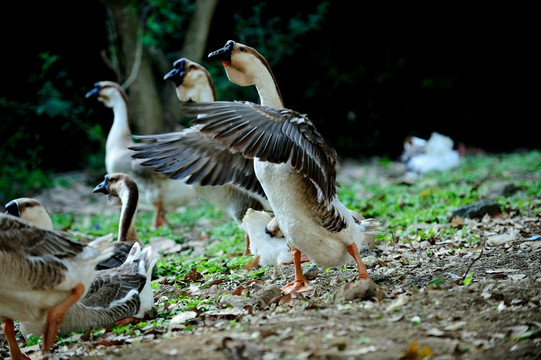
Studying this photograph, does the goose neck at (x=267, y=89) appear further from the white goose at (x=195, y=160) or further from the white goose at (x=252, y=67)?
the white goose at (x=195, y=160)

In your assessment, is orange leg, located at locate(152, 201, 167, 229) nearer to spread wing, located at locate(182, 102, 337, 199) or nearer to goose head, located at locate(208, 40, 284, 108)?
goose head, located at locate(208, 40, 284, 108)

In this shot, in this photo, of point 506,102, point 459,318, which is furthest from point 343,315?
point 506,102

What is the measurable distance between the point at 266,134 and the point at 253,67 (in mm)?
996

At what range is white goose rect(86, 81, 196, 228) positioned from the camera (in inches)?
366

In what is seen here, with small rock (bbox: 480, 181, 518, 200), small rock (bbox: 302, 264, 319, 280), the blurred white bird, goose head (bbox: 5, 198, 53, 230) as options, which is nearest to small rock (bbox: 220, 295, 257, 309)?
small rock (bbox: 302, 264, 319, 280)

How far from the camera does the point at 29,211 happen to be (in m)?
5.59

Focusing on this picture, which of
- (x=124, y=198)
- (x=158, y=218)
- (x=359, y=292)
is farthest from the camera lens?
(x=158, y=218)

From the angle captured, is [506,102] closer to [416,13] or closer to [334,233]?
[416,13]

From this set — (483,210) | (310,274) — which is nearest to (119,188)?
(310,274)

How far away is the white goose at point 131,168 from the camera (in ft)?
30.5

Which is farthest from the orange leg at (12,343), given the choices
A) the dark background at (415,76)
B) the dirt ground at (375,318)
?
the dark background at (415,76)

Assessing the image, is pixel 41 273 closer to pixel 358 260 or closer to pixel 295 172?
pixel 295 172

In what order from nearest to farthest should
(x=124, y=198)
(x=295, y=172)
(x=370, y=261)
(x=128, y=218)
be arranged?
(x=295, y=172) → (x=370, y=261) → (x=128, y=218) → (x=124, y=198)

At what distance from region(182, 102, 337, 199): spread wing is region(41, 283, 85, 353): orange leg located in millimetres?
1403
